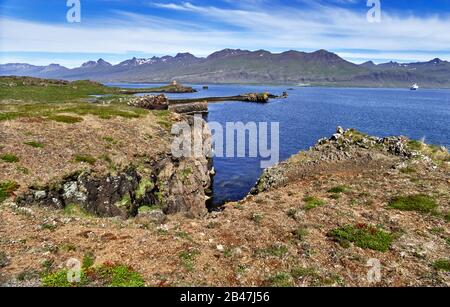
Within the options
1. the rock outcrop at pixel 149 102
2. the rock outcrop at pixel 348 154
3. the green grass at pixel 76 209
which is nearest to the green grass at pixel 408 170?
the rock outcrop at pixel 348 154

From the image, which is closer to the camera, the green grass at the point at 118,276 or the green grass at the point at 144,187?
the green grass at the point at 118,276

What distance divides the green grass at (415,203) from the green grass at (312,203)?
5.00 meters

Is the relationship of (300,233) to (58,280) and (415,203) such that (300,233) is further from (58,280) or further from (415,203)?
(58,280)

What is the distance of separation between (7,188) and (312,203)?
75.5 ft

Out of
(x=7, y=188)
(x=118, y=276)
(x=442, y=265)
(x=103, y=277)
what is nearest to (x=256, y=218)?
(x=118, y=276)

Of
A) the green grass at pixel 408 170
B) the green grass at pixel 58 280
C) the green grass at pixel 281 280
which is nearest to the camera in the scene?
the green grass at pixel 58 280

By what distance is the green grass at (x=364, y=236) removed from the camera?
2061 centimetres

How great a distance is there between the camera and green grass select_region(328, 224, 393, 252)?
20.6 metres

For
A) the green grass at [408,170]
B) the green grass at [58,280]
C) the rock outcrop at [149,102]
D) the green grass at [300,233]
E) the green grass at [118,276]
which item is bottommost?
the green grass at [300,233]

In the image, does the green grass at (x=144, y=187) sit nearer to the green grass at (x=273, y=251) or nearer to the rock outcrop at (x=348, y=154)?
the rock outcrop at (x=348, y=154)

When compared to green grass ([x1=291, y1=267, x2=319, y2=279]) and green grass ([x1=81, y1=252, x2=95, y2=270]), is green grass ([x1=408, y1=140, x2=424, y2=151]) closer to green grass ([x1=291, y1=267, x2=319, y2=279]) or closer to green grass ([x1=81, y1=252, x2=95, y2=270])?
green grass ([x1=291, y1=267, x2=319, y2=279])

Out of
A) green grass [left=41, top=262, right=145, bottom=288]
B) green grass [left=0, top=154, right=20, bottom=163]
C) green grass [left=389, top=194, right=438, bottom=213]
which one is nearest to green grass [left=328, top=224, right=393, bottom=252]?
green grass [left=389, top=194, right=438, bottom=213]

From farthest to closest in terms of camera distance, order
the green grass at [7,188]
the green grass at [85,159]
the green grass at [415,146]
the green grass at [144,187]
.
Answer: the green grass at [415,146] → the green grass at [144,187] → the green grass at [85,159] → the green grass at [7,188]

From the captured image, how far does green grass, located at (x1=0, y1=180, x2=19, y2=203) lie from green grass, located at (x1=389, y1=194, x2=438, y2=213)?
28.0 m
